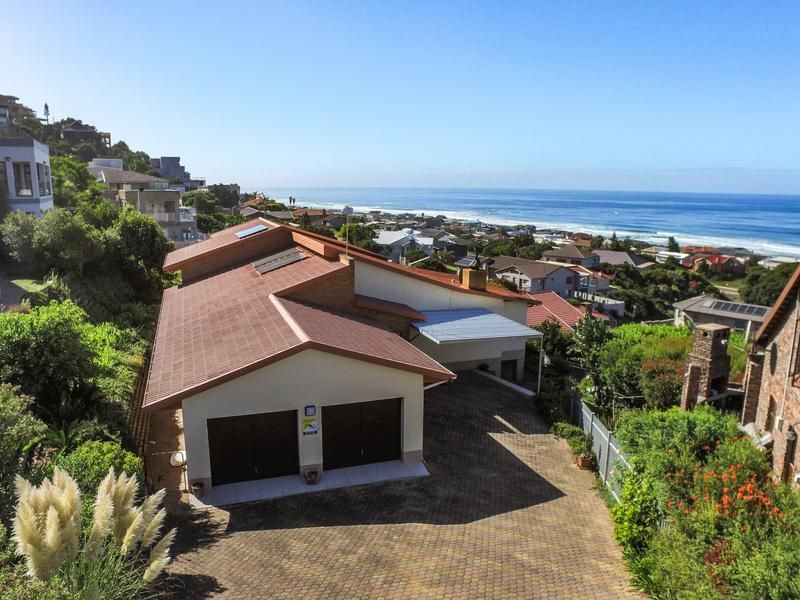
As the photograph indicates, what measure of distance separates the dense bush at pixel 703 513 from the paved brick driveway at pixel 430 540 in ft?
3.66

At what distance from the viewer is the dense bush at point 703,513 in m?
8.31

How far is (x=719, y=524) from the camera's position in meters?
9.66

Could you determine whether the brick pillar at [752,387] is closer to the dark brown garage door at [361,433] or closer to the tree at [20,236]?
the dark brown garage door at [361,433]

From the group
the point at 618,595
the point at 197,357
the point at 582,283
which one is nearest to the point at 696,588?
the point at 618,595

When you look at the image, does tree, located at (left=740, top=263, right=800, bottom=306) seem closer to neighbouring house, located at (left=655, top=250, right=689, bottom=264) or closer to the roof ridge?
neighbouring house, located at (left=655, top=250, right=689, bottom=264)

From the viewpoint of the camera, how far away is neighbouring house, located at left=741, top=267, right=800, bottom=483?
13.0 meters

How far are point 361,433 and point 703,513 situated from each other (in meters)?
8.53

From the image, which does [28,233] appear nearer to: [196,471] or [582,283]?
[196,471]

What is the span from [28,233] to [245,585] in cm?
2738

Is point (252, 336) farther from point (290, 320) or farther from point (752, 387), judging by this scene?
point (752, 387)

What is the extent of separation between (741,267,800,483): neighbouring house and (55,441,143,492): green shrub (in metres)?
14.0

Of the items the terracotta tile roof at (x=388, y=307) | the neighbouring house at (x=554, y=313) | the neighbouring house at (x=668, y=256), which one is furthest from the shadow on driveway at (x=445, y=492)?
the neighbouring house at (x=668, y=256)

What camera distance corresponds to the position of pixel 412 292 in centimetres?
2450

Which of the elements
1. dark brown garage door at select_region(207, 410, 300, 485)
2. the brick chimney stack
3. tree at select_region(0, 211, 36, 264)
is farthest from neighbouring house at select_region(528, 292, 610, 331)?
tree at select_region(0, 211, 36, 264)
